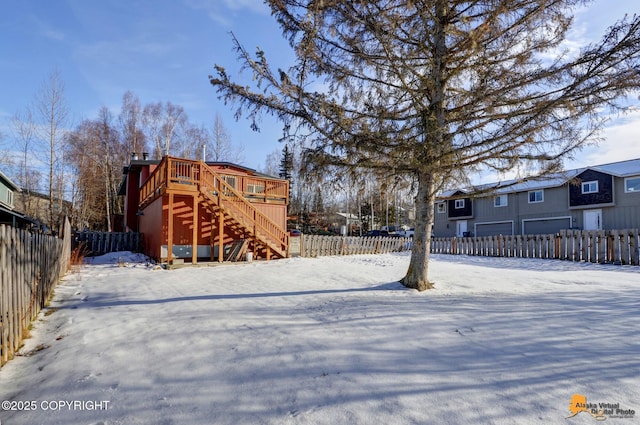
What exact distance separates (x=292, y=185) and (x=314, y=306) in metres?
37.0

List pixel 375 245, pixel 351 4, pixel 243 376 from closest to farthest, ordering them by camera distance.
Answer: pixel 243 376, pixel 351 4, pixel 375 245

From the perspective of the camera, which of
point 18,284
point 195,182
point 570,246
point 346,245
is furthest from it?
point 346,245

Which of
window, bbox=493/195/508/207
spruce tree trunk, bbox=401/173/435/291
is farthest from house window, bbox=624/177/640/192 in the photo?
spruce tree trunk, bbox=401/173/435/291

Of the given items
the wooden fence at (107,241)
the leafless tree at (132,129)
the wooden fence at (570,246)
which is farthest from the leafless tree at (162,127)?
the wooden fence at (570,246)

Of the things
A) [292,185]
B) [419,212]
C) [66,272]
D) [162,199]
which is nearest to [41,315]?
[66,272]

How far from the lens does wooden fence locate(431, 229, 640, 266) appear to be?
11.2 m

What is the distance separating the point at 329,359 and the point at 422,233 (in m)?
4.01

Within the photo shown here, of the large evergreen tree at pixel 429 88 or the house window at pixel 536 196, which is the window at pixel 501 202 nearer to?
the house window at pixel 536 196

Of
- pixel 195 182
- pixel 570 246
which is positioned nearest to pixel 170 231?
pixel 195 182

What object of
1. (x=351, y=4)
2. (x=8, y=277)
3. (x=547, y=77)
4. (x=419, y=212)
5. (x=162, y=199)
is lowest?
(x=8, y=277)

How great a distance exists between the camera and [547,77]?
5680 millimetres

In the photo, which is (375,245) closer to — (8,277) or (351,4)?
(351,4)

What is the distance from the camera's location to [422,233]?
6645mm

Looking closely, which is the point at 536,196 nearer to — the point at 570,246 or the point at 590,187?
the point at 590,187
